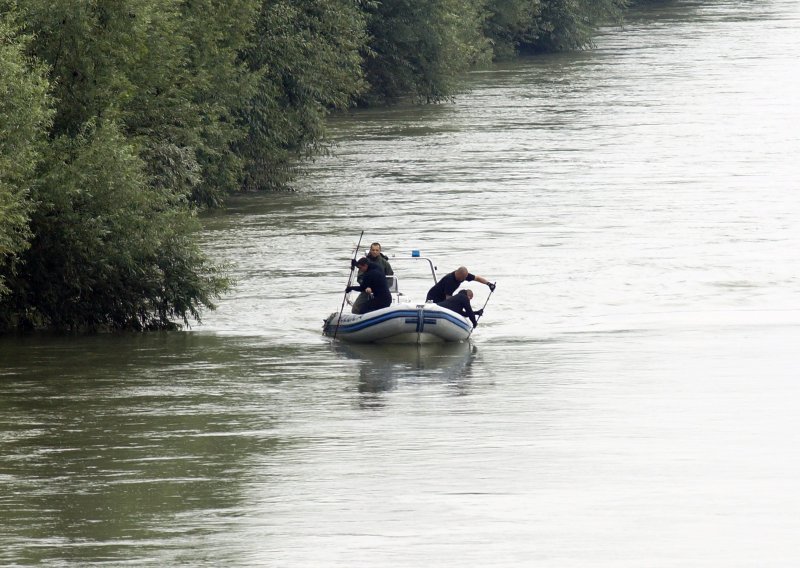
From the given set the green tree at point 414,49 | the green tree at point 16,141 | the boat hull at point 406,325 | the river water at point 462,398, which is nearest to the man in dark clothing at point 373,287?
the boat hull at point 406,325

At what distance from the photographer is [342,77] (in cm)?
4341

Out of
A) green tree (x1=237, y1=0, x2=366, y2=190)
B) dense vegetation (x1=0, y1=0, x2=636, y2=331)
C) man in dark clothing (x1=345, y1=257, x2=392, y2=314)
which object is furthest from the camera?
green tree (x1=237, y1=0, x2=366, y2=190)

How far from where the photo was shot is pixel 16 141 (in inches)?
885

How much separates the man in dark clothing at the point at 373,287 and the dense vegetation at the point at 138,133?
2.39 meters

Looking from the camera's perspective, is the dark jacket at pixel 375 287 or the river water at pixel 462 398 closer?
the river water at pixel 462 398

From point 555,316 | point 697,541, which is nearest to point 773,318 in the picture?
point 555,316

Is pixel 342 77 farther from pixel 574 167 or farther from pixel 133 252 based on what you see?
pixel 133 252

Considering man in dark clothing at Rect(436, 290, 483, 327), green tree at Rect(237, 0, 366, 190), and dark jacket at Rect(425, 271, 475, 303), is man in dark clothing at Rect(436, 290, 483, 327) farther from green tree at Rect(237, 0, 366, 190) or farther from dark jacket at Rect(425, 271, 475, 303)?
green tree at Rect(237, 0, 366, 190)

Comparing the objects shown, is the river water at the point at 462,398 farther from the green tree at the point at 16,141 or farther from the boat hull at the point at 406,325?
the green tree at the point at 16,141

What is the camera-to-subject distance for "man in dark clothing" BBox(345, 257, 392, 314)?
80.8ft

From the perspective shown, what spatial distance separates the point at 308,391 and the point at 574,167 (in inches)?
982

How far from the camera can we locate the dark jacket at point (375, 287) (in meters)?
24.7

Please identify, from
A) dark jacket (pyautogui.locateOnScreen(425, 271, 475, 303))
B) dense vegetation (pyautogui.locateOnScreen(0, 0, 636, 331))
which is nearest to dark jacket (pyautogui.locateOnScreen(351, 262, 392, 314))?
dark jacket (pyautogui.locateOnScreen(425, 271, 475, 303))

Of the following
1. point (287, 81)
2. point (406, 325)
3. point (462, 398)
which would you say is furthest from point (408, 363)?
A: point (287, 81)
